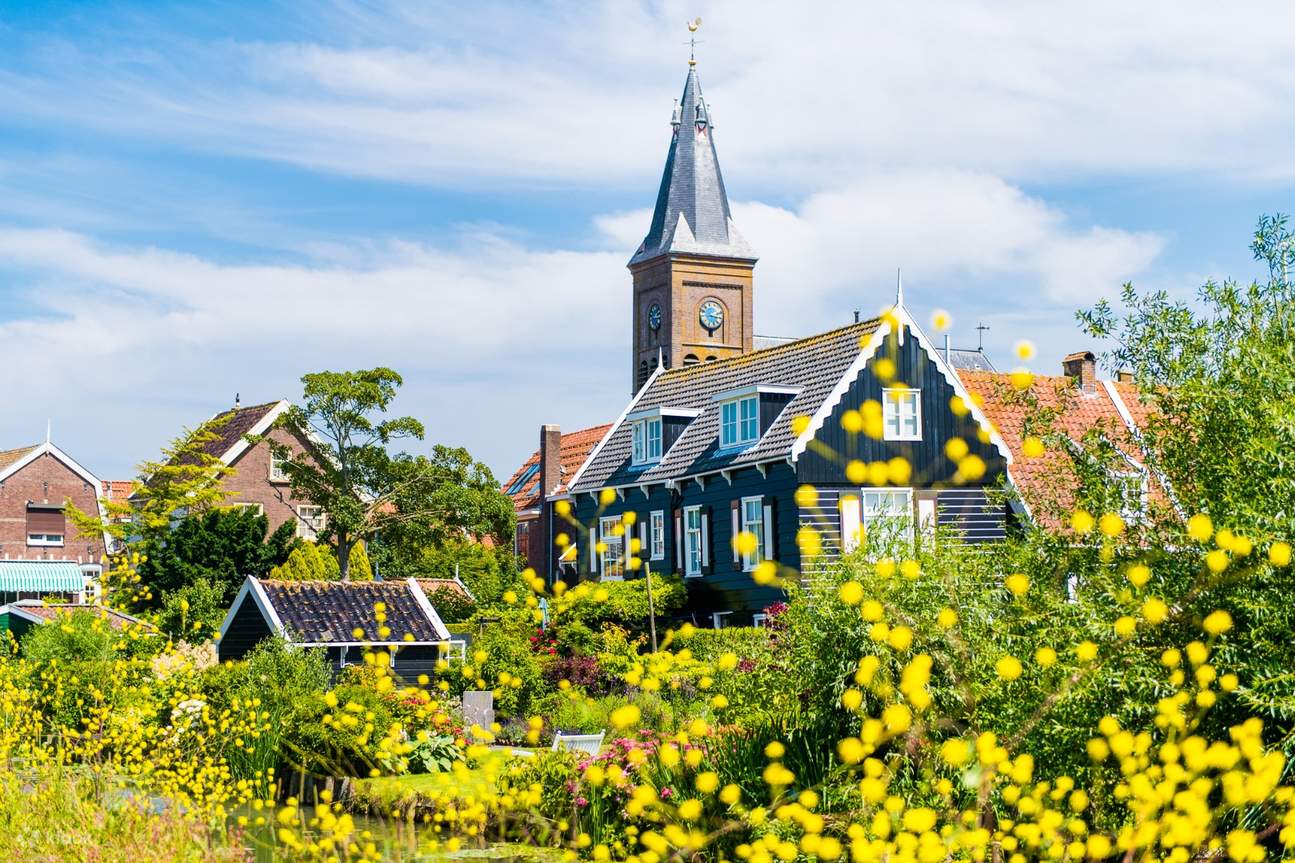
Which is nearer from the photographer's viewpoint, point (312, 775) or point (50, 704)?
point (312, 775)

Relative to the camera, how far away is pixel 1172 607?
1145cm

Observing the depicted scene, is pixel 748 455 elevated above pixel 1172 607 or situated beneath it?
elevated above

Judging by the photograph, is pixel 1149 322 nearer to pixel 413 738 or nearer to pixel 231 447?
pixel 413 738

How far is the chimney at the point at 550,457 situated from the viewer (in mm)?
52750

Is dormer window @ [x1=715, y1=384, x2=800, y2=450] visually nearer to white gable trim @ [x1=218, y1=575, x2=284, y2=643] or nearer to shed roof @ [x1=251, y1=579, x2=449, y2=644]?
shed roof @ [x1=251, y1=579, x2=449, y2=644]

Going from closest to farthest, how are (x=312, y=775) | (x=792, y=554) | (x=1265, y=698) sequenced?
(x=1265, y=698) < (x=312, y=775) < (x=792, y=554)

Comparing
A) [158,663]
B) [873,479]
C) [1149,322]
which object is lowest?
[158,663]

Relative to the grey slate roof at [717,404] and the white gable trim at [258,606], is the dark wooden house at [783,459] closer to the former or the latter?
the grey slate roof at [717,404]

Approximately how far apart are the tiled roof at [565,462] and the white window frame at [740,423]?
33.9 feet

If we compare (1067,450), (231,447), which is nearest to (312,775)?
(1067,450)

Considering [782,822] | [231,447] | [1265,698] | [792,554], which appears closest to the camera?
[1265,698]

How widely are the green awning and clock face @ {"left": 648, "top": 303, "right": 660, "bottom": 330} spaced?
115 feet

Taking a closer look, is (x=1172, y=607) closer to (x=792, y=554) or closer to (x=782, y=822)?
(x=782, y=822)

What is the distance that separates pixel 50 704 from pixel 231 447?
118 ft
